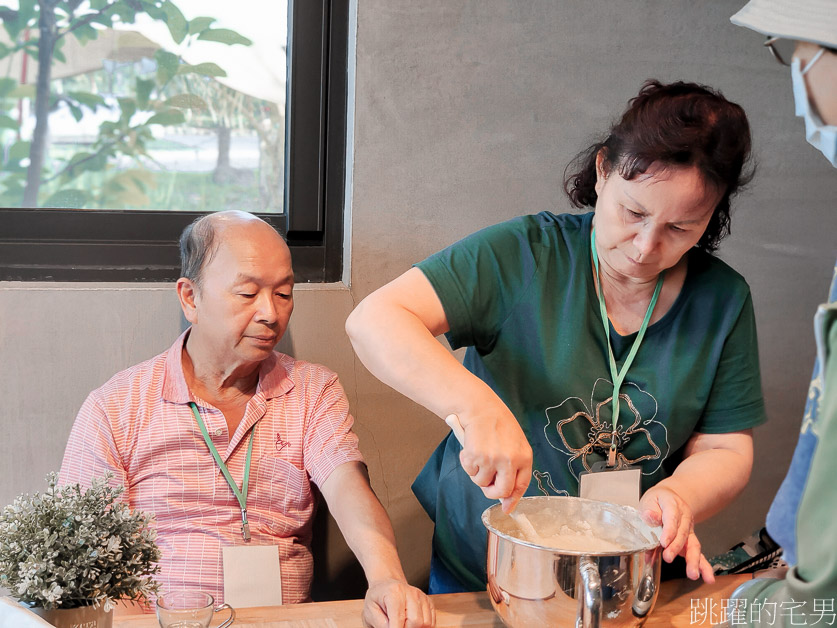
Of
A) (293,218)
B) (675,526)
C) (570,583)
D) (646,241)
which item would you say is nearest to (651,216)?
(646,241)

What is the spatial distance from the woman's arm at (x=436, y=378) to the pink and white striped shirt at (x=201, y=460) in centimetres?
55

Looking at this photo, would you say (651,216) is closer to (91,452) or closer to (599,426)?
(599,426)

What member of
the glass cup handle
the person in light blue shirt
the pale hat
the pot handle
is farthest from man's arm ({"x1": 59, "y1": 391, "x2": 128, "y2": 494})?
the pale hat

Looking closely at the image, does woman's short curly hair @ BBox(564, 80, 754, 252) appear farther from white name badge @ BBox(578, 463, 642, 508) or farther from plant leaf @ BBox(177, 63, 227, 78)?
plant leaf @ BBox(177, 63, 227, 78)

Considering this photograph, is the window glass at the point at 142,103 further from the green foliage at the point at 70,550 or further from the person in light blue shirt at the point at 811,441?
the person in light blue shirt at the point at 811,441

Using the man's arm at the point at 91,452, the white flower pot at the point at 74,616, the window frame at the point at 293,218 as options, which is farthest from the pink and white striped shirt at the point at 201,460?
the white flower pot at the point at 74,616

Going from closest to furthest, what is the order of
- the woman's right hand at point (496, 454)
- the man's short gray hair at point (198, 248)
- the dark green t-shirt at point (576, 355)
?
the woman's right hand at point (496, 454), the dark green t-shirt at point (576, 355), the man's short gray hair at point (198, 248)

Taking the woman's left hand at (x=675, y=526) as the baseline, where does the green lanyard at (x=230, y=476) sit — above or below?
below

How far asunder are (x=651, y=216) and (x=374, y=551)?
0.77 m

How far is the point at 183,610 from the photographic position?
1.18 metres

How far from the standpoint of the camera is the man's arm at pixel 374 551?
1.31 m

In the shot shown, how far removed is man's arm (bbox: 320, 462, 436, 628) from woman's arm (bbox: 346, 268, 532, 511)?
8.6 inches

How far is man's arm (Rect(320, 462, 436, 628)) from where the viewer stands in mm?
1309

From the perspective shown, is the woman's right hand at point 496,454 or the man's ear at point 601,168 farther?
the man's ear at point 601,168
